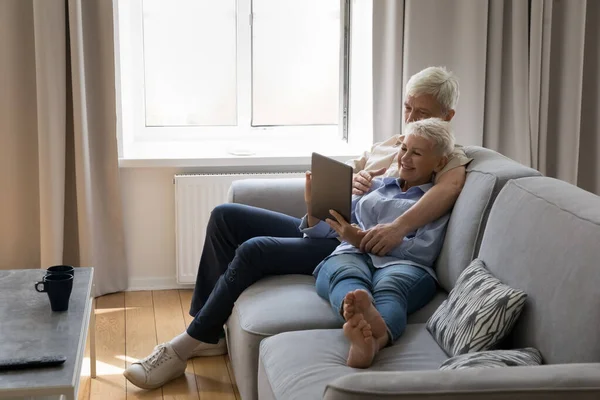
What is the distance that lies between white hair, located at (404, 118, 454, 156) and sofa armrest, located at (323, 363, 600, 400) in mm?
1213

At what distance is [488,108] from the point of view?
12.7 ft

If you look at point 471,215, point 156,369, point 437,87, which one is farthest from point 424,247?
point 156,369

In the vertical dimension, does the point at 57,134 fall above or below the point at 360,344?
above

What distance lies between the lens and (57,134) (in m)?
3.63

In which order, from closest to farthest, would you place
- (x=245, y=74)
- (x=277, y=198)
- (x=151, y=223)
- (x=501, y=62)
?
(x=277, y=198), (x=501, y=62), (x=151, y=223), (x=245, y=74)

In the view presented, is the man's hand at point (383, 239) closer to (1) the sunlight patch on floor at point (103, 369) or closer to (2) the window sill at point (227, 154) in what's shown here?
(1) the sunlight patch on floor at point (103, 369)

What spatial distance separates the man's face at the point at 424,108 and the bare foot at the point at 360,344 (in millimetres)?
991

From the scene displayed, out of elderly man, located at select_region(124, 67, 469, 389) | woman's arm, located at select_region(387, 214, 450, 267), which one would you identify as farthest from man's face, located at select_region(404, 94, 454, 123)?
woman's arm, located at select_region(387, 214, 450, 267)

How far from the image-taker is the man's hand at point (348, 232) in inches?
105

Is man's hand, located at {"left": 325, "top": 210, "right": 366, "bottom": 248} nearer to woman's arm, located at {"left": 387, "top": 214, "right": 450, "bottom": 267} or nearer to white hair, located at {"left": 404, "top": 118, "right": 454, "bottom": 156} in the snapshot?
woman's arm, located at {"left": 387, "top": 214, "right": 450, "bottom": 267}

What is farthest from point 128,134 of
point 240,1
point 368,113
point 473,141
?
point 473,141

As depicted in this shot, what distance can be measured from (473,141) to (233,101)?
1.24 metres

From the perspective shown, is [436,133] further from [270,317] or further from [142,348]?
[142,348]

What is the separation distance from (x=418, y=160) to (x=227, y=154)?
155 cm
